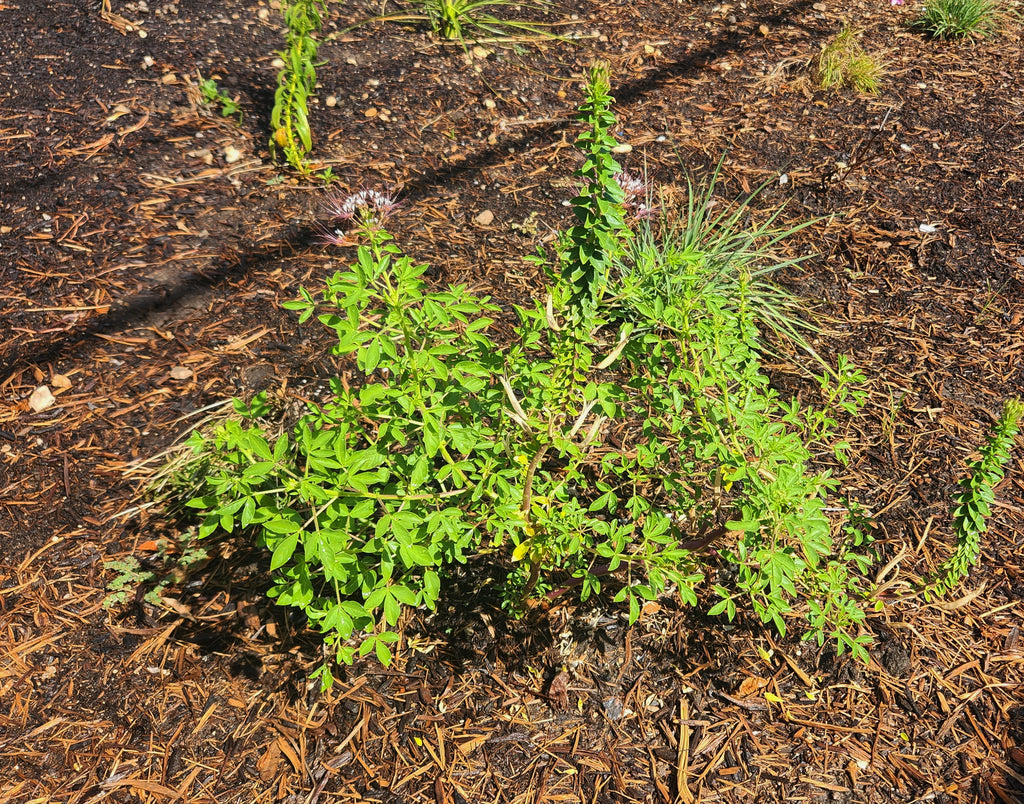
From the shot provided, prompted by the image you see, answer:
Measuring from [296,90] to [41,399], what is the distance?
1.70 m

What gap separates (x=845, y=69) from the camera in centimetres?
424

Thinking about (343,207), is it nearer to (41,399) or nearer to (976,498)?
(41,399)

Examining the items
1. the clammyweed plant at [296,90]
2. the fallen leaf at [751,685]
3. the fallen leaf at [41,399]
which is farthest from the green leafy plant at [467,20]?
the fallen leaf at [751,685]

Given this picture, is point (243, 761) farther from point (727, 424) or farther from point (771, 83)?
point (771, 83)

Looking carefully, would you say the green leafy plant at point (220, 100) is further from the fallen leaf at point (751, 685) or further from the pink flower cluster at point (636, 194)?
the fallen leaf at point (751, 685)

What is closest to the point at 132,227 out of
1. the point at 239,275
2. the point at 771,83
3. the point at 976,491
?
the point at 239,275

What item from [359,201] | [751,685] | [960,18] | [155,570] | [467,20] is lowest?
[751,685]

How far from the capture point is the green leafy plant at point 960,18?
4594 millimetres

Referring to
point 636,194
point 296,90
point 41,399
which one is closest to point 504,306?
point 636,194

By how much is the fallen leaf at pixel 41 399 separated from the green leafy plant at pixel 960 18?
5.39 meters

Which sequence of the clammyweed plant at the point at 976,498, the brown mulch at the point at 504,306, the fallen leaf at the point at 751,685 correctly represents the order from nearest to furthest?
the clammyweed plant at the point at 976,498 → the brown mulch at the point at 504,306 → the fallen leaf at the point at 751,685

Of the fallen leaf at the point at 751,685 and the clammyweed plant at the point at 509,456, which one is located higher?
the clammyweed plant at the point at 509,456

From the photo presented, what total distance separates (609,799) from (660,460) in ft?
2.88

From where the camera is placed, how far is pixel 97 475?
8.05 feet
